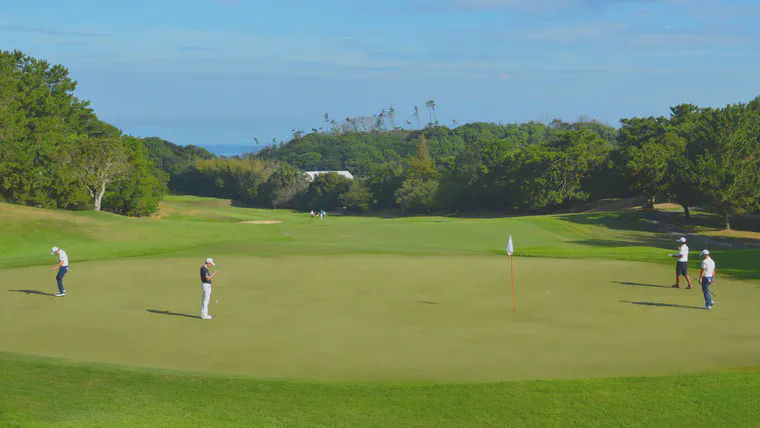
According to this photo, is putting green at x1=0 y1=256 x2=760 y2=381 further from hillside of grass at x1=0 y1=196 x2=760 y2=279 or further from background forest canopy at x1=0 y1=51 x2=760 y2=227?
background forest canopy at x1=0 y1=51 x2=760 y2=227

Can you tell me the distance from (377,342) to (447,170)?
371 ft

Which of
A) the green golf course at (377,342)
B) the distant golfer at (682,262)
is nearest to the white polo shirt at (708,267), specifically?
the green golf course at (377,342)

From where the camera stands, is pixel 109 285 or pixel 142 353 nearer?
pixel 142 353

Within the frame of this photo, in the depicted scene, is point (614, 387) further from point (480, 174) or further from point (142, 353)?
point (480, 174)

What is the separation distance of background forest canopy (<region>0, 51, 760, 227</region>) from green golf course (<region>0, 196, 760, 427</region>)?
41.3 meters

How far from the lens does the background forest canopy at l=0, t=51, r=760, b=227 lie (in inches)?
2997

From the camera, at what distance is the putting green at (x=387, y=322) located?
18219 millimetres

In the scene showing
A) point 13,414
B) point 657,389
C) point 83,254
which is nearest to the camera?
point 13,414

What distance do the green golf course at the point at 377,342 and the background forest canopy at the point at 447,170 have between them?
4126 cm

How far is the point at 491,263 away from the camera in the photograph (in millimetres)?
37094

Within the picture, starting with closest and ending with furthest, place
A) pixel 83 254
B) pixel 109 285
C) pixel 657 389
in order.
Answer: pixel 657 389, pixel 109 285, pixel 83 254

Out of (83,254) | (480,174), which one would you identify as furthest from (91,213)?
(480,174)

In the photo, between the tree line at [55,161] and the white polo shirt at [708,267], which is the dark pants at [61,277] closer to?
the white polo shirt at [708,267]

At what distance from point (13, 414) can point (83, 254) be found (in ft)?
102
